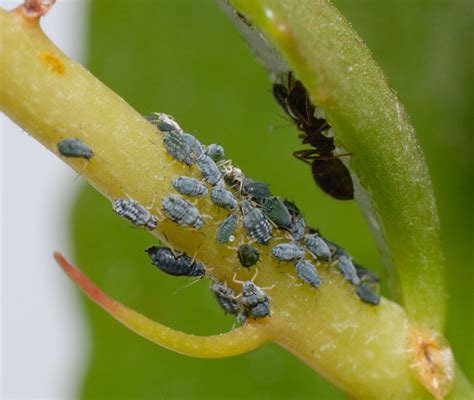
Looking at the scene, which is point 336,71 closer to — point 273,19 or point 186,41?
point 273,19

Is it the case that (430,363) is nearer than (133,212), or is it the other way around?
(133,212)

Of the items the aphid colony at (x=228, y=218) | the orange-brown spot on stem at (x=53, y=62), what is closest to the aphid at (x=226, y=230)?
the aphid colony at (x=228, y=218)

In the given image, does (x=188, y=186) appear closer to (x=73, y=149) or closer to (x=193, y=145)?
(x=193, y=145)

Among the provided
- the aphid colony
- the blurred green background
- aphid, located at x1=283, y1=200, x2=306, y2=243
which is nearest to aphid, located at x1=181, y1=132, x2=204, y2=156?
the aphid colony

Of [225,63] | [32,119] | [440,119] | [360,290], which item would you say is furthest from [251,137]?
[32,119]

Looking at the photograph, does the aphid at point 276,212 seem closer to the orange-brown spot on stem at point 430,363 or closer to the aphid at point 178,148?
the aphid at point 178,148

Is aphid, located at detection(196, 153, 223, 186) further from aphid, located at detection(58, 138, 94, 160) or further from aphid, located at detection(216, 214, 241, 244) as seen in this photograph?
aphid, located at detection(58, 138, 94, 160)

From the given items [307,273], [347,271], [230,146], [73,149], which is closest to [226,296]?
[307,273]
